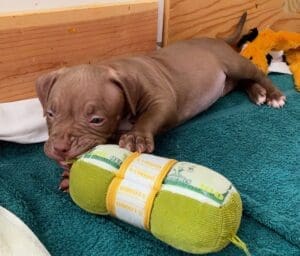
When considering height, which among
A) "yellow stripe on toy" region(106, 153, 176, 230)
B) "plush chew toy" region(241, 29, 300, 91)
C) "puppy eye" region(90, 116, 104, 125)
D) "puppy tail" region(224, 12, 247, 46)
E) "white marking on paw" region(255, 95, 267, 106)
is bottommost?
"white marking on paw" region(255, 95, 267, 106)

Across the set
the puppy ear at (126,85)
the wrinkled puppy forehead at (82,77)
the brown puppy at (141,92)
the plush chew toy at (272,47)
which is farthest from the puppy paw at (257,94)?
the wrinkled puppy forehead at (82,77)

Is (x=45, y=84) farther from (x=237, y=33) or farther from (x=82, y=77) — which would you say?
(x=237, y=33)

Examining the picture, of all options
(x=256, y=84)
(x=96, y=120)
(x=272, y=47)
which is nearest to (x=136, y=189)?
(x=96, y=120)

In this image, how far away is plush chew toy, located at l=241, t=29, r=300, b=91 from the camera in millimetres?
2936

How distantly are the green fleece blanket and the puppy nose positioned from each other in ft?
0.60

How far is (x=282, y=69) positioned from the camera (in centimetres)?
299

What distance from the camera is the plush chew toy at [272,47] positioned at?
294 centimetres

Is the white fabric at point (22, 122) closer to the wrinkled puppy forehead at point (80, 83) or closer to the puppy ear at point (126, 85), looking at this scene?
the wrinkled puppy forehead at point (80, 83)

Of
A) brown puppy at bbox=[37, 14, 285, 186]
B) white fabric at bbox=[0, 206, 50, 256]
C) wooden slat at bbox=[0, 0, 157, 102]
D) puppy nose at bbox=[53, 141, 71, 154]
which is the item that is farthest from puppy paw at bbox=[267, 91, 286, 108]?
white fabric at bbox=[0, 206, 50, 256]

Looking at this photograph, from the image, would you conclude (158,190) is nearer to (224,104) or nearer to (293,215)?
(293,215)

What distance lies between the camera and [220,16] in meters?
2.93

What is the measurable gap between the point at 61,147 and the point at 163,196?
1.56 feet

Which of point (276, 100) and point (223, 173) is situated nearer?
point (223, 173)

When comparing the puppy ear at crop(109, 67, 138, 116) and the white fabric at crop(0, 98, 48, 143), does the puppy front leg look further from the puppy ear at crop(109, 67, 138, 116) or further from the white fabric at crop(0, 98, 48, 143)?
the white fabric at crop(0, 98, 48, 143)
